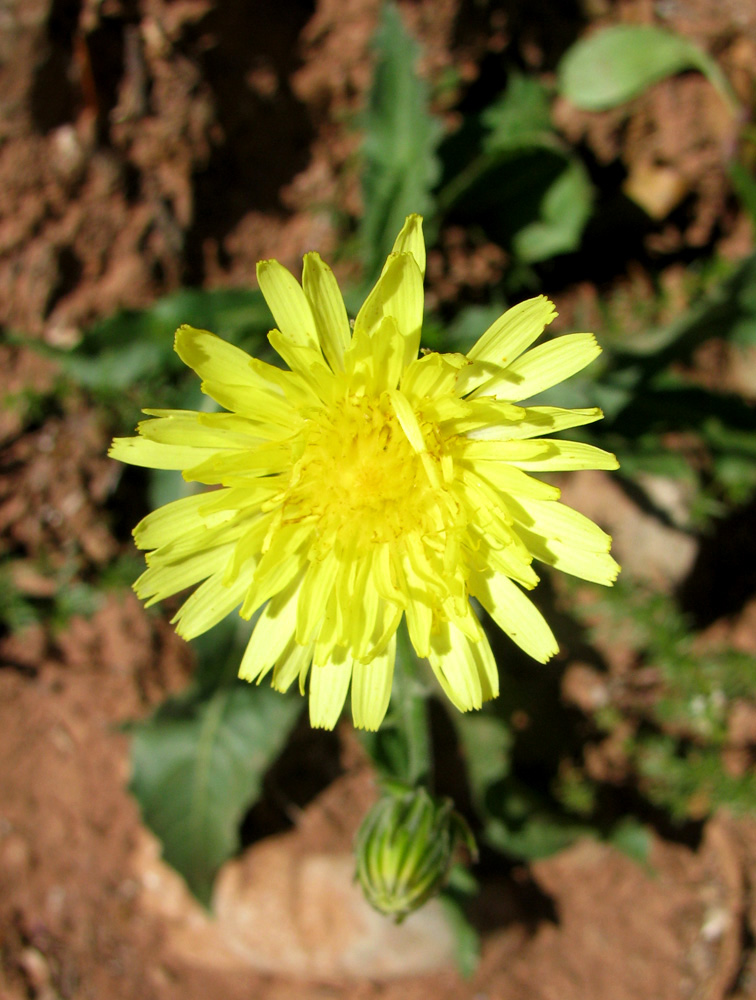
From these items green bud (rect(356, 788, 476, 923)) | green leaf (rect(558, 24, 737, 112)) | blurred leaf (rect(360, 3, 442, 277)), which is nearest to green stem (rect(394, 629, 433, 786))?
green bud (rect(356, 788, 476, 923))

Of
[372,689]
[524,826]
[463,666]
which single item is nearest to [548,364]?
[463,666]

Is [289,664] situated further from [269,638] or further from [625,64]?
[625,64]

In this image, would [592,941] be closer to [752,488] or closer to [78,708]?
[752,488]

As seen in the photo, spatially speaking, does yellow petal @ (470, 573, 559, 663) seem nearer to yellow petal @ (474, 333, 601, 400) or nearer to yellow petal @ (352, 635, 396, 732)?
yellow petal @ (352, 635, 396, 732)

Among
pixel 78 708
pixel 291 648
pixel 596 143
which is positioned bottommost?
pixel 78 708

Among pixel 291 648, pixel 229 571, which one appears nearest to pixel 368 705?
pixel 291 648
